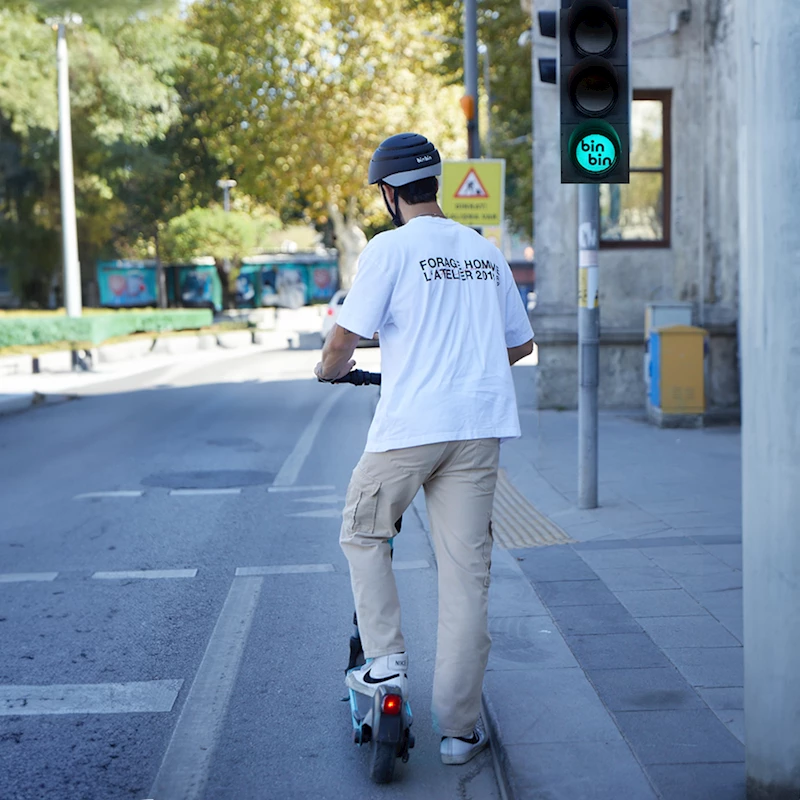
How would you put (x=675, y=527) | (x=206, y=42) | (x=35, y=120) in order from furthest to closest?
(x=206, y=42) → (x=35, y=120) → (x=675, y=527)

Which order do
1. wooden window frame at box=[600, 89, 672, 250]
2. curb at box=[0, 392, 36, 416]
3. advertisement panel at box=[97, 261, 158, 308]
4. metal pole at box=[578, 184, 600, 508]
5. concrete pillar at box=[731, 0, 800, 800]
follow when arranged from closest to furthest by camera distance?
concrete pillar at box=[731, 0, 800, 800]
metal pole at box=[578, 184, 600, 508]
wooden window frame at box=[600, 89, 672, 250]
curb at box=[0, 392, 36, 416]
advertisement panel at box=[97, 261, 158, 308]

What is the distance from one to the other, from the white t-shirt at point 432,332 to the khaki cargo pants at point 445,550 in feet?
0.24

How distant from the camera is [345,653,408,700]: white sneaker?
3.75 meters

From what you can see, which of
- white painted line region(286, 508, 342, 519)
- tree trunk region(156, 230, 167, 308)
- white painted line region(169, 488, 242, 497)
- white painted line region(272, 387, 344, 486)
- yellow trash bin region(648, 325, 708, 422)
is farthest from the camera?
tree trunk region(156, 230, 167, 308)

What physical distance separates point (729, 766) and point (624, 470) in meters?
6.70

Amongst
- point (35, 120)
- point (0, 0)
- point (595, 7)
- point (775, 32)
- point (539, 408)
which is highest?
point (0, 0)

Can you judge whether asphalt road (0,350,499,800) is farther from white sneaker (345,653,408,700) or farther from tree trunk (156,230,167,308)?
tree trunk (156,230,167,308)

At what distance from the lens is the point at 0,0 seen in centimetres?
2847

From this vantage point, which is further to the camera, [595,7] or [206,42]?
[206,42]

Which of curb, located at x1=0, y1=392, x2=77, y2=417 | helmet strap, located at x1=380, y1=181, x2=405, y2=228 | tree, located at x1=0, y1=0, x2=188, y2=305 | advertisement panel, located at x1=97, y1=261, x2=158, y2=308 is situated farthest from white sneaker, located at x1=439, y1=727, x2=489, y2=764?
advertisement panel, located at x1=97, y1=261, x2=158, y2=308

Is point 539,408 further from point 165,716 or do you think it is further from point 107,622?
point 165,716

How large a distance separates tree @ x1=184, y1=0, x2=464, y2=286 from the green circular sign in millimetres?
33250

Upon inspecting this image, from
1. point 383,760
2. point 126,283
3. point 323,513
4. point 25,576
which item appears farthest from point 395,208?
point 126,283

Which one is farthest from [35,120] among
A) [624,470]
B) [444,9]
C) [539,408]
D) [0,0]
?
[624,470]
